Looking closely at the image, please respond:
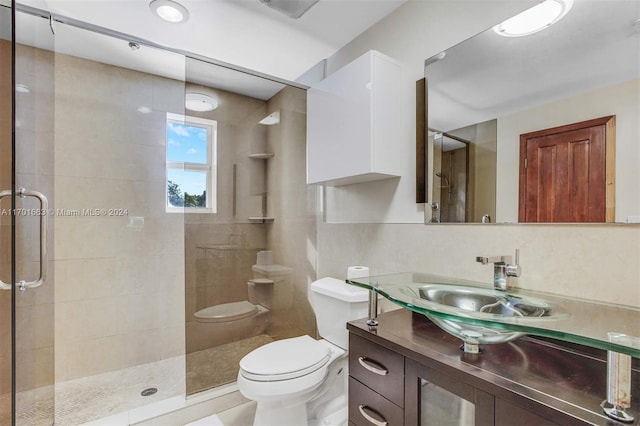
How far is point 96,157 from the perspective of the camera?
2.22 metres

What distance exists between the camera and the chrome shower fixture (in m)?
1.60

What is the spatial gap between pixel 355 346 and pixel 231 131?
5.77ft

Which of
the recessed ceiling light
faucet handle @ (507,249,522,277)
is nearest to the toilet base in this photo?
faucet handle @ (507,249,522,277)

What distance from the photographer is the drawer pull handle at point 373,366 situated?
1058 mm

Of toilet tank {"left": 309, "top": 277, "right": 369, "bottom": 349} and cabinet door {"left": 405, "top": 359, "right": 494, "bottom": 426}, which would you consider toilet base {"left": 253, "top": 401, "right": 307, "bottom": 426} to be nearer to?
toilet tank {"left": 309, "top": 277, "right": 369, "bottom": 349}

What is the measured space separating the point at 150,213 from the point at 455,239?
7.18 feet

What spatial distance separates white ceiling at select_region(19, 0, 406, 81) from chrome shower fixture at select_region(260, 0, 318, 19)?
0.13 m

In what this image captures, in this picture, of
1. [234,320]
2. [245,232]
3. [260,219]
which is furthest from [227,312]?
[260,219]

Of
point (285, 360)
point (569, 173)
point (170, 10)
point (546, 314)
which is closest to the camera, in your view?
point (546, 314)

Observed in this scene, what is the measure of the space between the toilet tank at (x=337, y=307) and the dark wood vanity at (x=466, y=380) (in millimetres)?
452

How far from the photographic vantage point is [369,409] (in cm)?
112

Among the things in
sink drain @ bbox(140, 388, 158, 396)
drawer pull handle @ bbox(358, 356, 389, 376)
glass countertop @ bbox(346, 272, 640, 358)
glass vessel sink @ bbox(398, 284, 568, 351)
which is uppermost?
glass countertop @ bbox(346, 272, 640, 358)

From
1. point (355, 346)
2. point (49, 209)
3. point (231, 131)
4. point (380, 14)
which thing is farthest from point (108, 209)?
point (380, 14)

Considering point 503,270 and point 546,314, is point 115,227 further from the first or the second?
point 546,314
